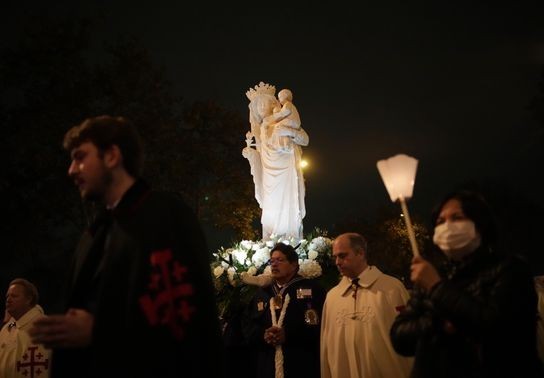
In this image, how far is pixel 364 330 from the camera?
5.25 m

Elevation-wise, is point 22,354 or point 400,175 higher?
point 400,175

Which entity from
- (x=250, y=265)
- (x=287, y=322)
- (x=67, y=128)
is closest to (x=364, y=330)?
(x=287, y=322)

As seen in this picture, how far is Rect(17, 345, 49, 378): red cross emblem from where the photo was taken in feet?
20.1

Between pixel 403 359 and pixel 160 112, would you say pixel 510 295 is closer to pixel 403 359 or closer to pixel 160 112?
pixel 403 359

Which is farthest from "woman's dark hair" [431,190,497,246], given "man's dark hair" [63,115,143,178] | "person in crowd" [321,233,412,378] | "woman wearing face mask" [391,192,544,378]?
"person in crowd" [321,233,412,378]

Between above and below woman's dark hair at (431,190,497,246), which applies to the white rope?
below

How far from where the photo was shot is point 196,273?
2.63 metres

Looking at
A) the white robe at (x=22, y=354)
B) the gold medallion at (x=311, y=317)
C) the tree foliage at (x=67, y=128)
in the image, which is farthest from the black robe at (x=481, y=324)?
the tree foliage at (x=67, y=128)

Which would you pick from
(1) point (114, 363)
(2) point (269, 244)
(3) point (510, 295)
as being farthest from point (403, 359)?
(2) point (269, 244)

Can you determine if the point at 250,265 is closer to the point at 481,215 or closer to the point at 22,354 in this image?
the point at 22,354

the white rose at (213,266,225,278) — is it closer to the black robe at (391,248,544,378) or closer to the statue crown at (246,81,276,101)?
the statue crown at (246,81,276,101)

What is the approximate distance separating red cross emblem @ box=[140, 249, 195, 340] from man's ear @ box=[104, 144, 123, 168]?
0.57 meters

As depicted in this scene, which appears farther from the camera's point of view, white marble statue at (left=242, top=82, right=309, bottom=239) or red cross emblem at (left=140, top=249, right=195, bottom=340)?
white marble statue at (left=242, top=82, right=309, bottom=239)

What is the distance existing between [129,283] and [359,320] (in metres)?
3.37
